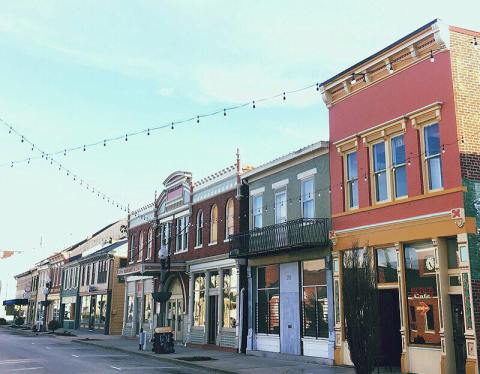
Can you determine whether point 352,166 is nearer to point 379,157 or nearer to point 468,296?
point 379,157

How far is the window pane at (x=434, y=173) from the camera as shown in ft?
50.0

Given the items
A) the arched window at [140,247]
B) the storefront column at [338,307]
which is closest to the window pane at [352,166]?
the storefront column at [338,307]

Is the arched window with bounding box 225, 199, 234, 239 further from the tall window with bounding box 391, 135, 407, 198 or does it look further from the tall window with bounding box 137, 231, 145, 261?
the tall window with bounding box 137, 231, 145, 261

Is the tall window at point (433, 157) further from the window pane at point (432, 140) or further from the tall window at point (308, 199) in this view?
the tall window at point (308, 199)

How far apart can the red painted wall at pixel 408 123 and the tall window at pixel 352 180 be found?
288mm

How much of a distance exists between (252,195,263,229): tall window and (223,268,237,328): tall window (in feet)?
8.36

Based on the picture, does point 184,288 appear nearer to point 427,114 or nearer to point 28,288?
point 427,114

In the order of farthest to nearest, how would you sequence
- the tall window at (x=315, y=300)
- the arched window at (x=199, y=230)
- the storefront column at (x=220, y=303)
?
1. the arched window at (x=199, y=230)
2. the storefront column at (x=220, y=303)
3. the tall window at (x=315, y=300)

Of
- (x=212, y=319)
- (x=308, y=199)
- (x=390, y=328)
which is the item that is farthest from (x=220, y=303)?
(x=390, y=328)

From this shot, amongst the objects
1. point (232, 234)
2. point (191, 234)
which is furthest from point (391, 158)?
point (191, 234)

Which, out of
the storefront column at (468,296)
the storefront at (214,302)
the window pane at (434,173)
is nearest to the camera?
the storefront column at (468,296)

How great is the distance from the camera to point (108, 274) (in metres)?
43.2

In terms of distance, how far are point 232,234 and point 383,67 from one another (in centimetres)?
1049

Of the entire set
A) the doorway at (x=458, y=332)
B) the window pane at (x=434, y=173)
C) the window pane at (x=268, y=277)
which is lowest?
the doorway at (x=458, y=332)
